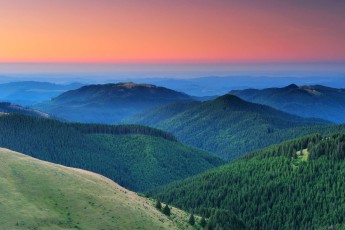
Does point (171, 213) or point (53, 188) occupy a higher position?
point (53, 188)

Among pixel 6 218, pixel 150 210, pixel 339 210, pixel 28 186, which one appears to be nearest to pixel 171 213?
pixel 150 210

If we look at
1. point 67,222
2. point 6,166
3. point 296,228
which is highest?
point 6,166

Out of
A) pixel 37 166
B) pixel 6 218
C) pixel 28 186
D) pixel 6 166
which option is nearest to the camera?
pixel 6 218

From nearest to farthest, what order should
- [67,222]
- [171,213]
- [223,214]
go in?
1. [67,222]
2. [171,213]
3. [223,214]

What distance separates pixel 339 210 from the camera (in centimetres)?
19238

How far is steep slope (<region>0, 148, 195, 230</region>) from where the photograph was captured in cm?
10188

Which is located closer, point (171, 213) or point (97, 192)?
point (97, 192)

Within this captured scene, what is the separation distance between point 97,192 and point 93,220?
71.5 ft

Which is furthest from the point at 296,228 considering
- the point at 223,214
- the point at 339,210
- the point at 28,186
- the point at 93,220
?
the point at 28,186

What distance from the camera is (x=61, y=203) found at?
11569cm

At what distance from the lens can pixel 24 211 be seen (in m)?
102

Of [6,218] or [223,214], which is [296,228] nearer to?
[223,214]

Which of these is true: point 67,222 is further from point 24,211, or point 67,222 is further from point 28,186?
point 28,186

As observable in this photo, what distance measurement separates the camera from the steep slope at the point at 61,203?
101875 mm
